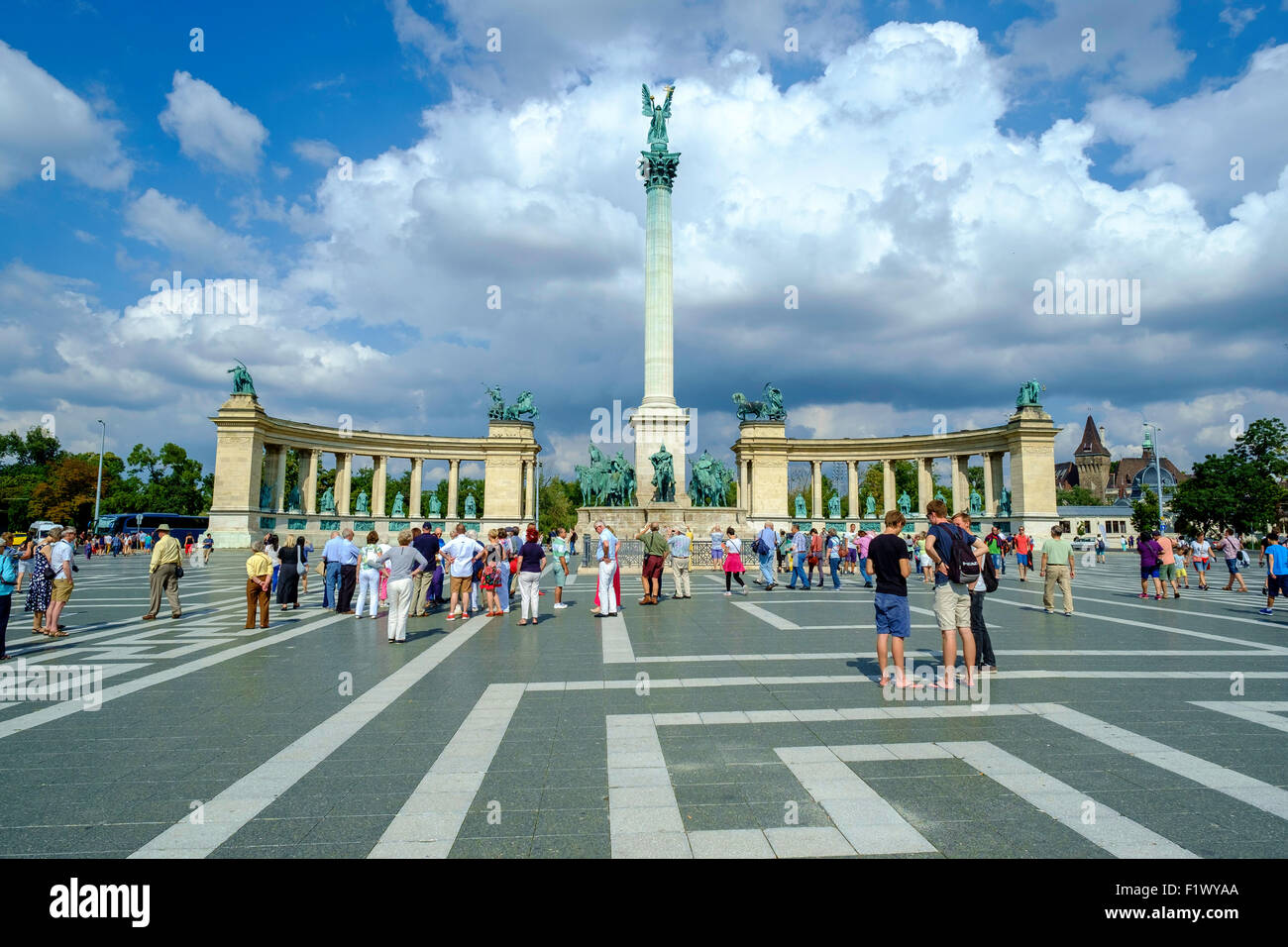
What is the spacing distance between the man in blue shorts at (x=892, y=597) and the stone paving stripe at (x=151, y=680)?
30.3 ft

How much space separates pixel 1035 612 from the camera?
17.7 meters

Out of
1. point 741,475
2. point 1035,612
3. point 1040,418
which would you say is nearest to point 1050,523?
point 1040,418

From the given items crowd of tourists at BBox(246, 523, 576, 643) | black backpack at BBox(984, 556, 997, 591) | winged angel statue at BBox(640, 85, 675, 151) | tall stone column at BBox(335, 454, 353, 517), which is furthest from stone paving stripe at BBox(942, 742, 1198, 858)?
tall stone column at BBox(335, 454, 353, 517)

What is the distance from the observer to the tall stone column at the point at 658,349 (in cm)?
4178

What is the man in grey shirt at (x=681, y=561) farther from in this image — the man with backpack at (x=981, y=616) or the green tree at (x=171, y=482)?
the green tree at (x=171, y=482)

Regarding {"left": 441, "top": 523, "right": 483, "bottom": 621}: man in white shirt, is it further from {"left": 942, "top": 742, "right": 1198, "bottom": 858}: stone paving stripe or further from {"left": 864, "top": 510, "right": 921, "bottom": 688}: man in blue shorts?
{"left": 942, "top": 742, "right": 1198, "bottom": 858}: stone paving stripe

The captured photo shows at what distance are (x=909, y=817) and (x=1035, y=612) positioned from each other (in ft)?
49.8

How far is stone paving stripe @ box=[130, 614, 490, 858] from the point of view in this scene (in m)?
4.39

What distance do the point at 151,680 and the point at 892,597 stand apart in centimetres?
975

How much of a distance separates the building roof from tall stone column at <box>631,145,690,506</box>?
15129 cm

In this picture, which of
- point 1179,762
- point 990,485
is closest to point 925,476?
point 990,485

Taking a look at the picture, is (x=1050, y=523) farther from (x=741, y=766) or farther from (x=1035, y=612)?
(x=741, y=766)
